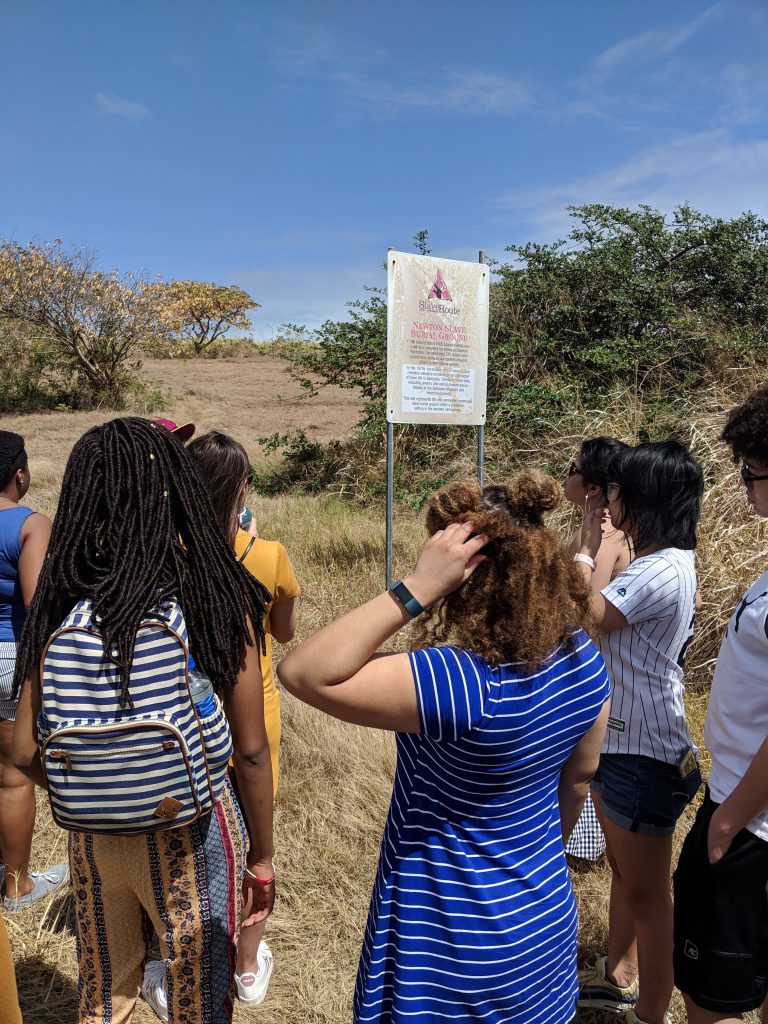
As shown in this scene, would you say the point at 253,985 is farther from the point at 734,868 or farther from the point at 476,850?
the point at 734,868

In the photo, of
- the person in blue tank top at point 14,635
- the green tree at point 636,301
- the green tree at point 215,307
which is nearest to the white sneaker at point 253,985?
the person in blue tank top at point 14,635

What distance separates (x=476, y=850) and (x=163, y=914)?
2.41 feet

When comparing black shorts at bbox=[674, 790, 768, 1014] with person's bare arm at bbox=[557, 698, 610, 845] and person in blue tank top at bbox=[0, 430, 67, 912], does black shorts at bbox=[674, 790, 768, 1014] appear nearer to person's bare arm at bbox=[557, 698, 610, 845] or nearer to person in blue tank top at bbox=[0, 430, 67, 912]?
person's bare arm at bbox=[557, 698, 610, 845]

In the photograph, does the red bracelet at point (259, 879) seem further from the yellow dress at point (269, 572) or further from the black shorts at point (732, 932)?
the black shorts at point (732, 932)

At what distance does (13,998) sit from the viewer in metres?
1.50

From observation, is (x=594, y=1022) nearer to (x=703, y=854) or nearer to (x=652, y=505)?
(x=703, y=854)

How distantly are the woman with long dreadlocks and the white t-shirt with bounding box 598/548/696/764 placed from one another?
112 centimetres

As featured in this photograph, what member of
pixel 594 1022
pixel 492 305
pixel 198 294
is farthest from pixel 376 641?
pixel 198 294

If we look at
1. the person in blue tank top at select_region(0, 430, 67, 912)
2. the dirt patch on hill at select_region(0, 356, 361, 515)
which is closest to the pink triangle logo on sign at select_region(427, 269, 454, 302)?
the person in blue tank top at select_region(0, 430, 67, 912)

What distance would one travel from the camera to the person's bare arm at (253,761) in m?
1.74

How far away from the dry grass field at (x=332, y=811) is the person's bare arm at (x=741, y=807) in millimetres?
1150

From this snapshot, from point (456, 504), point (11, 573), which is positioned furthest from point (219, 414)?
point (456, 504)

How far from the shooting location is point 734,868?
1742 millimetres

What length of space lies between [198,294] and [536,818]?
3529 centimetres
